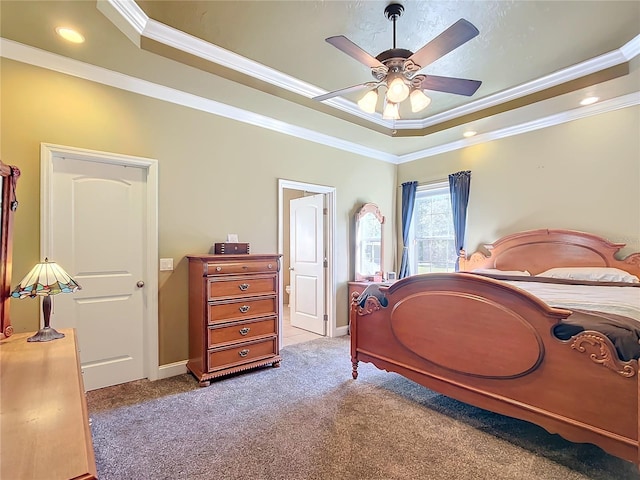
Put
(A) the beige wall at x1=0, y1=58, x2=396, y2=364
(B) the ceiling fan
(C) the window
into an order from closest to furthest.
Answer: (B) the ceiling fan < (A) the beige wall at x1=0, y1=58, x2=396, y2=364 < (C) the window

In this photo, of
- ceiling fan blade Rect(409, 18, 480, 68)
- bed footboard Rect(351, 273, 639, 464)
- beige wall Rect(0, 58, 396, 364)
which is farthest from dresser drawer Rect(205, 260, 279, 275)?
ceiling fan blade Rect(409, 18, 480, 68)

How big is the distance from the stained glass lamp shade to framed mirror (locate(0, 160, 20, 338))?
67 millimetres

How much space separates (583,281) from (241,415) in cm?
329

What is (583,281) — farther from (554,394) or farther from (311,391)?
(311,391)

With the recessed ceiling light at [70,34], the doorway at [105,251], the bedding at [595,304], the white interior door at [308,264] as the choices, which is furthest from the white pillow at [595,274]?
the recessed ceiling light at [70,34]

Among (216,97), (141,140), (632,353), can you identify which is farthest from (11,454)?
(216,97)

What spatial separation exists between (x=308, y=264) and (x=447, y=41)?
353cm

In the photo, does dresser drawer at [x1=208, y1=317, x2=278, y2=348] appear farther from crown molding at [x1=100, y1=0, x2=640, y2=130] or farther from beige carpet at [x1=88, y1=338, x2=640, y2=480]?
crown molding at [x1=100, y1=0, x2=640, y2=130]

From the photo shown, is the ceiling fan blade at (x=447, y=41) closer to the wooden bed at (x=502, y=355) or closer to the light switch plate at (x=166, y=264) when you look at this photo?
the wooden bed at (x=502, y=355)

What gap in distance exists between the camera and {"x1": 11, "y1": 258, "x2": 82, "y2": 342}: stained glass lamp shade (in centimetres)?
186

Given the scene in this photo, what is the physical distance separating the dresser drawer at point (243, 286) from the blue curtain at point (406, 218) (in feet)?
8.22

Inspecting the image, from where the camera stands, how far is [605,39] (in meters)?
2.67

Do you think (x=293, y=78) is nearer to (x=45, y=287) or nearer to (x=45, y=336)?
(x=45, y=287)

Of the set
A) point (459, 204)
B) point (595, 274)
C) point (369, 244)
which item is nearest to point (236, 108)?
point (369, 244)
